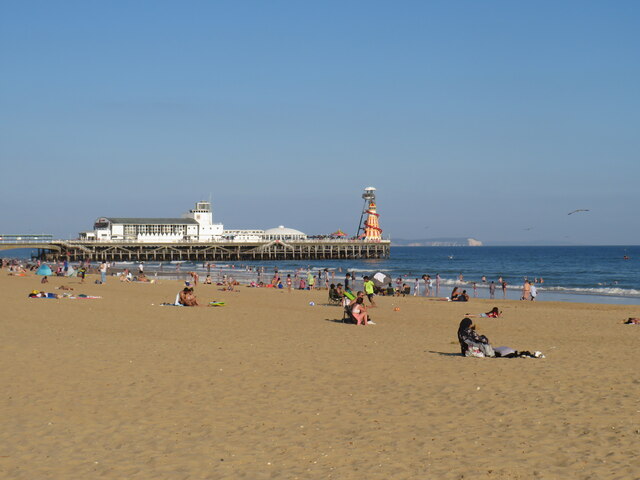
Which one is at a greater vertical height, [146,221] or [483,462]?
[146,221]

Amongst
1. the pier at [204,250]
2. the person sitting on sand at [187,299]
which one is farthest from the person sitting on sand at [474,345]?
the pier at [204,250]

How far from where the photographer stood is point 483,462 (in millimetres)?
6129

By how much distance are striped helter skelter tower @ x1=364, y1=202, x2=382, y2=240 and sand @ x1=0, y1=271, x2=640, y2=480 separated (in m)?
96.9

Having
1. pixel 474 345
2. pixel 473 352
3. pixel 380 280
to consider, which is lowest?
pixel 473 352

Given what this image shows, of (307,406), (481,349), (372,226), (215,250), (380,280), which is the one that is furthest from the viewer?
(372,226)

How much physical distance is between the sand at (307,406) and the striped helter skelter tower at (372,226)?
96860mm

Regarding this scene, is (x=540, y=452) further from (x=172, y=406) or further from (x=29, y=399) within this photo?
(x=29, y=399)

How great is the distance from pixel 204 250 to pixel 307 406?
8937 centimetres

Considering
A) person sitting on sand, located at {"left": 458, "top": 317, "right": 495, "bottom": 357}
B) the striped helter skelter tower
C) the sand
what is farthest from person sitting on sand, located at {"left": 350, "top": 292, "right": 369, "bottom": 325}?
the striped helter skelter tower

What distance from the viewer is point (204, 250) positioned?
96.1 meters

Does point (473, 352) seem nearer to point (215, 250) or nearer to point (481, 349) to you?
point (481, 349)

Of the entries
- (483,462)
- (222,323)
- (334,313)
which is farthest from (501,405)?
(334,313)

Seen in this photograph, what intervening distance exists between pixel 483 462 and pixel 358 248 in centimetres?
10210

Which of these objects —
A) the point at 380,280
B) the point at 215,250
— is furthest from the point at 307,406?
the point at 215,250
